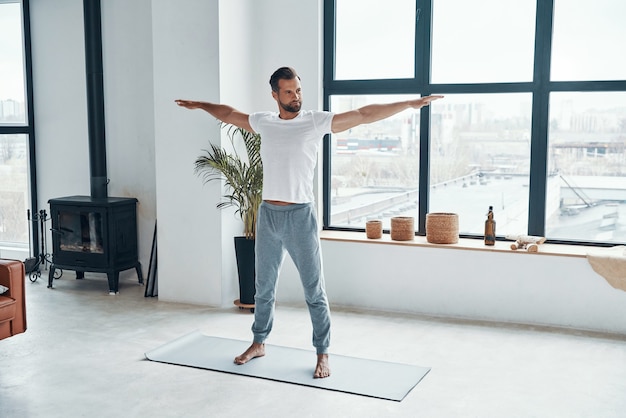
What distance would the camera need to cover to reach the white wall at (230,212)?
4980 mm

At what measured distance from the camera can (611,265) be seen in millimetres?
4691

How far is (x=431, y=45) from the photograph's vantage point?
17.7ft

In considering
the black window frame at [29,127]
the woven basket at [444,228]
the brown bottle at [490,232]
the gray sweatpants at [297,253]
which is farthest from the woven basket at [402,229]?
the black window frame at [29,127]

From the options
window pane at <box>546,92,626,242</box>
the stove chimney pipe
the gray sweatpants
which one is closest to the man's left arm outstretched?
the gray sweatpants

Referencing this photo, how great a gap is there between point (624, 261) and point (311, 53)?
8.79ft

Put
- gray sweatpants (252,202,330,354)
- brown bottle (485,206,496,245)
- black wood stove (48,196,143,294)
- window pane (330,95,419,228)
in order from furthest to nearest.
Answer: black wood stove (48,196,143,294), window pane (330,95,419,228), brown bottle (485,206,496,245), gray sweatpants (252,202,330,354)

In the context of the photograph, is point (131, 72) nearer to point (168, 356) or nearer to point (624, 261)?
point (168, 356)

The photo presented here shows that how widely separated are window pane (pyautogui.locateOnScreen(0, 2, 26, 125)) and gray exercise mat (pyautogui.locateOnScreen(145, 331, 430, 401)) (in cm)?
342

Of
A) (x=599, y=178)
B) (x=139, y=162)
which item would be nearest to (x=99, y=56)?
(x=139, y=162)

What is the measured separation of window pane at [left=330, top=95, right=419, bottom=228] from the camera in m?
5.56

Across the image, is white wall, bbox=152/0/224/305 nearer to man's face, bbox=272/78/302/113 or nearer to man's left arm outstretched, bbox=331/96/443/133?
man's face, bbox=272/78/302/113

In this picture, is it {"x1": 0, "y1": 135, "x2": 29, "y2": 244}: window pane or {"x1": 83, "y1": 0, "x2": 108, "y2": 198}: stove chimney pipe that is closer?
{"x1": 83, "y1": 0, "x2": 108, "y2": 198}: stove chimney pipe

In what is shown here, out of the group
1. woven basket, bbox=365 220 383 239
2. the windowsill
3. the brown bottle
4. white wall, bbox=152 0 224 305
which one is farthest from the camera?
woven basket, bbox=365 220 383 239

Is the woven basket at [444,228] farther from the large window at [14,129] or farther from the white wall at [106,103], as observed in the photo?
the large window at [14,129]
